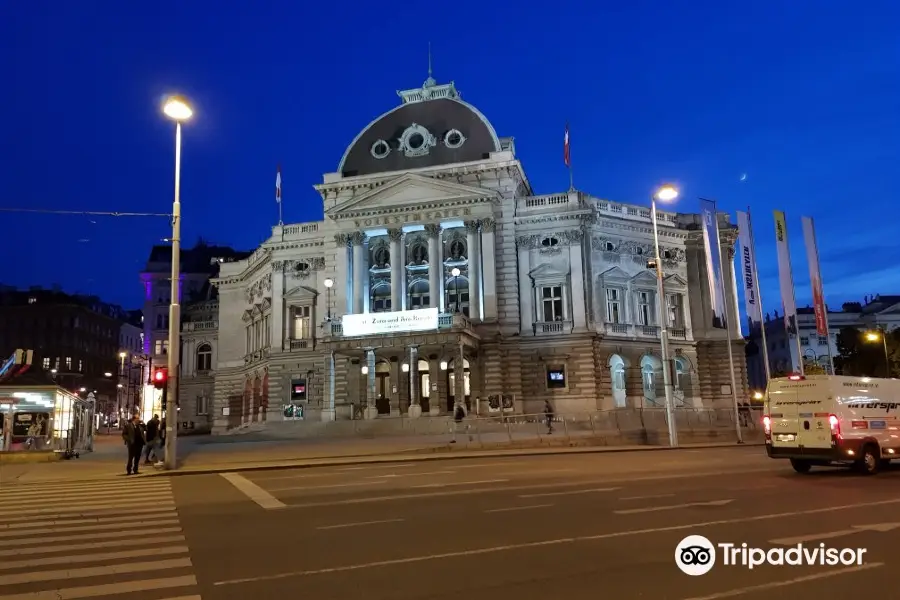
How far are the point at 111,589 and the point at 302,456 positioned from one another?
892 inches

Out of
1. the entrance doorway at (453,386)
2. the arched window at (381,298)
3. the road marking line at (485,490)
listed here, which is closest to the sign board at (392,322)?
the entrance doorway at (453,386)

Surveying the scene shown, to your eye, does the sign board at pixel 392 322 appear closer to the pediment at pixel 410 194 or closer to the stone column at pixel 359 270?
the stone column at pixel 359 270

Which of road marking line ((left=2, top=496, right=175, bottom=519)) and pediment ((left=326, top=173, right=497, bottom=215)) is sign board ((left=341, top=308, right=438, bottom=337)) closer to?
A: pediment ((left=326, top=173, right=497, bottom=215))

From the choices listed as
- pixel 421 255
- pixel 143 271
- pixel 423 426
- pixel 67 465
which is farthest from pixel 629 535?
pixel 143 271

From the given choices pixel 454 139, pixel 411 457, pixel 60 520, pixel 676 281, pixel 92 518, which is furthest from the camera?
pixel 454 139

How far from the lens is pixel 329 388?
55.7m

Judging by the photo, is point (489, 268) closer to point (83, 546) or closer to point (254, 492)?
point (254, 492)

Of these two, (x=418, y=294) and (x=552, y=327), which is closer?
(x=552, y=327)

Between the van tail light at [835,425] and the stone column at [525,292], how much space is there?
34625 millimetres

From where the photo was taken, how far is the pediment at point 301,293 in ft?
199

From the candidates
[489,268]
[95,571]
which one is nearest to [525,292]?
[489,268]

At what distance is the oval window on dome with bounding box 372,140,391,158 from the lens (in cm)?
5991

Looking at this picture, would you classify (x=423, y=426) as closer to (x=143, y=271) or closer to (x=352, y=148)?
(x=352, y=148)

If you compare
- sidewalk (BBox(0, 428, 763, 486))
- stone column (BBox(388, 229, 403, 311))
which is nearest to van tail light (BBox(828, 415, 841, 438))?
sidewalk (BBox(0, 428, 763, 486))
